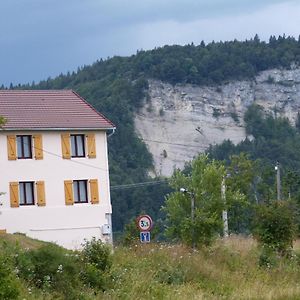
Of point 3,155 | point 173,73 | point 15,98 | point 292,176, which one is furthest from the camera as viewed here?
point 173,73

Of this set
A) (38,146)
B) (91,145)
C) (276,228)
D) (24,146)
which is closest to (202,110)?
(91,145)

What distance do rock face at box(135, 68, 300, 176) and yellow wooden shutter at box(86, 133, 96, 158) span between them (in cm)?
11597

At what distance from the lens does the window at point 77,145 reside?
56500mm

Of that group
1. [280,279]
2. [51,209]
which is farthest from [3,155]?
[280,279]

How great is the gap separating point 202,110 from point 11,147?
137m

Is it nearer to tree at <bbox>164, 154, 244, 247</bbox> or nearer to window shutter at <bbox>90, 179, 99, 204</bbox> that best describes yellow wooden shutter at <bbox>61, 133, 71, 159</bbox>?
window shutter at <bbox>90, 179, 99, 204</bbox>

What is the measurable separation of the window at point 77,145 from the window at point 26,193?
9.89ft

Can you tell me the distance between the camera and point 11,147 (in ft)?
180

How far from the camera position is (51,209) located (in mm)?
55375

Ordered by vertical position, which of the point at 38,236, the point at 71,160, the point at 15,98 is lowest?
the point at 38,236

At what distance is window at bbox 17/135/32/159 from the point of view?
55.3 m

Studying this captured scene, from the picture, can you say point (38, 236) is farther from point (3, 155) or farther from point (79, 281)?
point (79, 281)

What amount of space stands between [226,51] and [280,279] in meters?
166

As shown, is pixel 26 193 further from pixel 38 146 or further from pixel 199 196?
pixel 199 196
